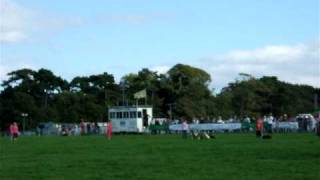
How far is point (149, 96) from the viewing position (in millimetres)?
134375

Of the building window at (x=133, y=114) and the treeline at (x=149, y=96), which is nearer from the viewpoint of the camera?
the building window at (x=133, y=114)

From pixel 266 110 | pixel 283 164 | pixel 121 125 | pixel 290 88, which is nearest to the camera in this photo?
pixel 283 164

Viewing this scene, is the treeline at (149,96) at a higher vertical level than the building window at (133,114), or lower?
higher

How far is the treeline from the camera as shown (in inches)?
4889

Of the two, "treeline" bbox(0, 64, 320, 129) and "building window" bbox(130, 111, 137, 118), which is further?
"treeline" bbox(0, 64, 320, 129)

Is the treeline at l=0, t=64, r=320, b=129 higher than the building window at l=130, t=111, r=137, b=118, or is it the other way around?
the treeline at l=0, t=64, r=320, b=129

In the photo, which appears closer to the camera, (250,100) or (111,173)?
(111,173)

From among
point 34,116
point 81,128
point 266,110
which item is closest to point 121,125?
point 81,128

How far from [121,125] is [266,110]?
5863 cm

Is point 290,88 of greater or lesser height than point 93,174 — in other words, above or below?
above

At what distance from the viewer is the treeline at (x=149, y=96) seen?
124188mm

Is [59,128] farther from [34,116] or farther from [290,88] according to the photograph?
[290,88]

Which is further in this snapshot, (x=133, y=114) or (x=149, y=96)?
(x=149, y=96)

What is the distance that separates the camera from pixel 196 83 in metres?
131
